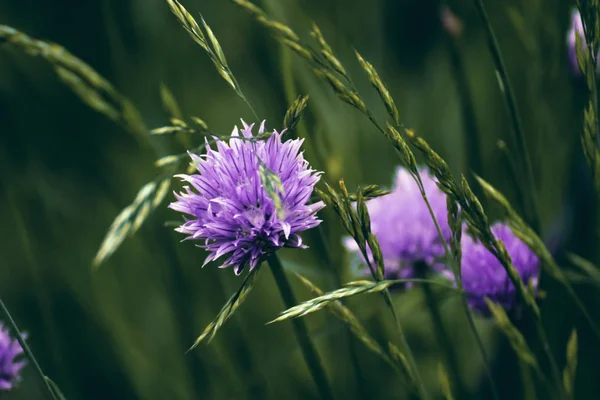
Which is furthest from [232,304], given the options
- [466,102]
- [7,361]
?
[466,102]

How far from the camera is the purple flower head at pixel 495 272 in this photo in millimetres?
665

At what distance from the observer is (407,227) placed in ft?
2.60

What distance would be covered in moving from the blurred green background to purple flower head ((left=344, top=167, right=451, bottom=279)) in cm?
6

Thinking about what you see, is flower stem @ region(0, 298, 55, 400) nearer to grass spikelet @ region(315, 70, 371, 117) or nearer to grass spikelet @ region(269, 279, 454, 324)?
grass spikelet @ region(269, 279, 454, 324)

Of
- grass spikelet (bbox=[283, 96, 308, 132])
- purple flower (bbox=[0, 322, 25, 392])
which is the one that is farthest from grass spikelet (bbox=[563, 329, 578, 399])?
purple flower (bbox=[0, 322, 25, 392])

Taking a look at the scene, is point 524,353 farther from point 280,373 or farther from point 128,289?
point 128,289

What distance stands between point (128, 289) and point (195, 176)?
30.6 inches

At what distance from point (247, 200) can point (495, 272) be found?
0.93 feet

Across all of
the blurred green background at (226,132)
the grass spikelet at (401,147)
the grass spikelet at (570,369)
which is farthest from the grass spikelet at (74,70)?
the grass spikelet at (570,369)

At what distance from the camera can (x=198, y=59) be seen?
1429 millimetres

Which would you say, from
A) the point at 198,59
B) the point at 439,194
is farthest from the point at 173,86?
the point at 439,194

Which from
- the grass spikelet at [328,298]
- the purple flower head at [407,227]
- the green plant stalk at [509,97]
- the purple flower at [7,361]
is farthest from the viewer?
the purple flower head at [407,227]

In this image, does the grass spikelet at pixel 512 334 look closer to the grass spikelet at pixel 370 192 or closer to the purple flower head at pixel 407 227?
the grass spikelet at pixel 370 192

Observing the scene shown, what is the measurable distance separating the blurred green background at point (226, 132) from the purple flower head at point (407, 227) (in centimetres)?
6
